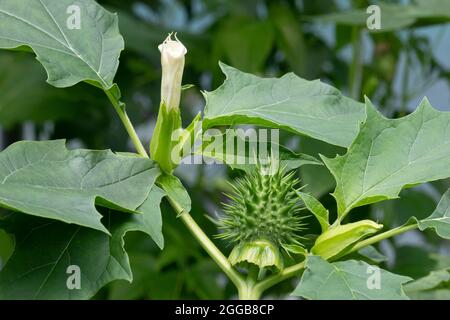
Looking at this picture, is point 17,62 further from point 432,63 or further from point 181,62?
point 181,62

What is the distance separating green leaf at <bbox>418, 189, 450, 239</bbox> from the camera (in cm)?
44

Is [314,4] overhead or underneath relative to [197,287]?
overhead

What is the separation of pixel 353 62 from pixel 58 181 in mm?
707

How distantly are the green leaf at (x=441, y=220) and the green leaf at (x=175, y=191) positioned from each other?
136mm

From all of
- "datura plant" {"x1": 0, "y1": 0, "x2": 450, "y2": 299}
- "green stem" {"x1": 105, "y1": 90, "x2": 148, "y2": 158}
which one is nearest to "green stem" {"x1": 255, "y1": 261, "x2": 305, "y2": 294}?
"datura plant" {"x1": 0, "y1": 0, "x2": 450, "y2": 299}

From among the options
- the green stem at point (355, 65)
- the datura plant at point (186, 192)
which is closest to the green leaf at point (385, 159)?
the datura plant at point (186, 192)

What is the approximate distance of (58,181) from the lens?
423 millimetres

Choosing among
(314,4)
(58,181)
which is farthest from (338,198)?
(314,4)

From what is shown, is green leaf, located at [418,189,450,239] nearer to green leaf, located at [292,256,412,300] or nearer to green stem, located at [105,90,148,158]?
green leaf, located at [292,256,412,300]

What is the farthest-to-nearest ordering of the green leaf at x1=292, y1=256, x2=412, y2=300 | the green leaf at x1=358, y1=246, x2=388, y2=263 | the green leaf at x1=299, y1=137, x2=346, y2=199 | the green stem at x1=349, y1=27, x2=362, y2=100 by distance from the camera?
1. the green stem at x1=349, y1=27, x2=362, y2=100
2. the green leaf at x1=299, y1=137, x2=346, y2=199
3. the green leaf at x1=358, y1=246, x2=388, y2=263
4. the green leaf at x1=292, y1=256, x2=412, y2=300

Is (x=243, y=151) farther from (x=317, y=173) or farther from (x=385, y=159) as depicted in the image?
(x=317, y=173)

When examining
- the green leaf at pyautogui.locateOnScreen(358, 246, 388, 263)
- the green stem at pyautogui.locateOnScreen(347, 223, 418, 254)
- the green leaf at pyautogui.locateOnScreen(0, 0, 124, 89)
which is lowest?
the green stem at pyautogui.locateOnScreen(347, 223, 418, 254)

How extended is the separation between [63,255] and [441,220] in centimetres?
22

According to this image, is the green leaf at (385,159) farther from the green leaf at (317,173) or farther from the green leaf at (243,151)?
the green leaf at (317,173)
